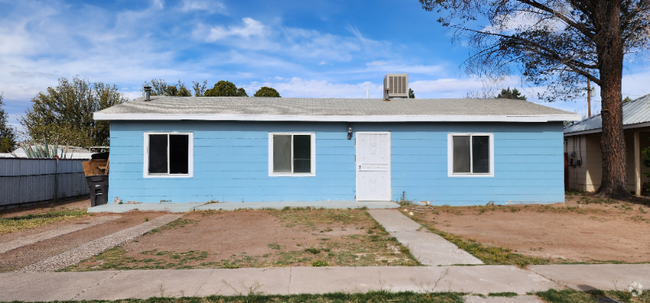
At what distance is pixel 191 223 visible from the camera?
8.30m

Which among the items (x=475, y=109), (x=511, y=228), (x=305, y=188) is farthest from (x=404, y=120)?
(x=511, y=228)

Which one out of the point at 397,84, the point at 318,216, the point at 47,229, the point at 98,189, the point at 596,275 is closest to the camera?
the point at 596,275

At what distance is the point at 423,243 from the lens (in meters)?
6.09

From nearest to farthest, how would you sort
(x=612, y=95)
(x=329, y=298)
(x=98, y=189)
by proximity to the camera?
(x=329, y=298)
(x=98, y=189)
(x=612, y=95)

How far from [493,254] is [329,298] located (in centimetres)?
283

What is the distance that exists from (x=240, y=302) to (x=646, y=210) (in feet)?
36.6

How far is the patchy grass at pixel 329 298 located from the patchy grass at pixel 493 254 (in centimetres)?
153

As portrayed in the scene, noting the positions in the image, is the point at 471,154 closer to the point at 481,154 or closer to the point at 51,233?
the point at 481,154

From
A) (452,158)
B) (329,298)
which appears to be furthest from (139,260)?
(452,158)

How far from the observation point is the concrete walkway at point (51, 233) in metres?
6.33

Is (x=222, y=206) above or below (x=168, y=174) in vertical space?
below

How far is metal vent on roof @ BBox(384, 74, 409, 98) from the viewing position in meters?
14.6

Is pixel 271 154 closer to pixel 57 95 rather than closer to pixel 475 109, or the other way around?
pixel 475 109

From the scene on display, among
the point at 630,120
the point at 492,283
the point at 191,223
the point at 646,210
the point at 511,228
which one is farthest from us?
the point at 630,120
